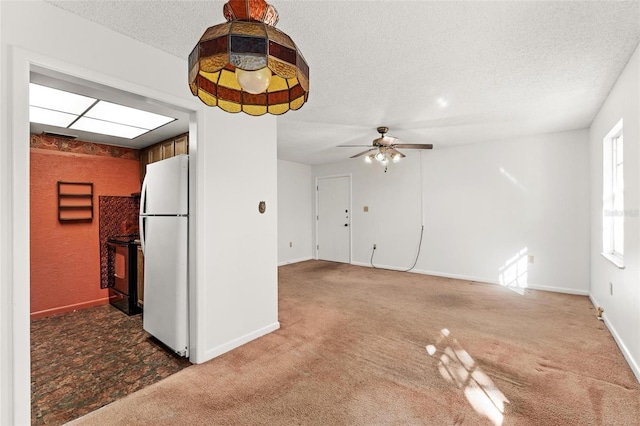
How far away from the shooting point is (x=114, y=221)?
13.5ft

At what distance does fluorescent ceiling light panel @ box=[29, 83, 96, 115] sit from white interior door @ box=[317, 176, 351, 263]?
16.1ft

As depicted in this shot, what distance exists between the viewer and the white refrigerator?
242 centimetres

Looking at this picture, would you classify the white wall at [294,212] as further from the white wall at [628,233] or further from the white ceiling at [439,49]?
the white wall at [628,233]

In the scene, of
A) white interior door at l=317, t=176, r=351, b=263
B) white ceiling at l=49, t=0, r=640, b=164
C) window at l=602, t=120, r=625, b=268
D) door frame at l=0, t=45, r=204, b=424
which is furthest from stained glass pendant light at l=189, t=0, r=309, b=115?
white interior door at l=317, t=176, r=351, b=263

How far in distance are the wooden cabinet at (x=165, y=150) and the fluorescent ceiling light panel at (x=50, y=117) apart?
38.1 inches

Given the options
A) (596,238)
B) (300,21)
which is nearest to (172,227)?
(300,21)

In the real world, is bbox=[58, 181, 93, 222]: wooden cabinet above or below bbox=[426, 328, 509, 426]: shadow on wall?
above

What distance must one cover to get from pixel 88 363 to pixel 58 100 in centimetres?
230

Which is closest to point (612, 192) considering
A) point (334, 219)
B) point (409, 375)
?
point (409, 375)

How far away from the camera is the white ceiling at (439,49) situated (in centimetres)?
170

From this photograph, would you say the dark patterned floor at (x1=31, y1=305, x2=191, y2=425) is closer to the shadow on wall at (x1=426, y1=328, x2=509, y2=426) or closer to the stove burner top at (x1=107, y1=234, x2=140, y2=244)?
the stove burner top at (x1=107, y1=234, x2=140, y2=244)

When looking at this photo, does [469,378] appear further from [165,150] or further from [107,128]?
[107,128]

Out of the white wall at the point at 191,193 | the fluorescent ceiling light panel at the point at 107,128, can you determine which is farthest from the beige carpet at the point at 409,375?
the fluorescent ceiling light panel at the point at 107,128

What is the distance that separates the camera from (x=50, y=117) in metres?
3.00
